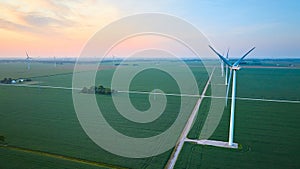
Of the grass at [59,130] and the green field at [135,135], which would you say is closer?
the green field at [135,135]

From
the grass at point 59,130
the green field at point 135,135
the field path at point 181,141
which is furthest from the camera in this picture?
the grass at point 59,130

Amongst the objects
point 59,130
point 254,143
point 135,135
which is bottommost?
point 254,143

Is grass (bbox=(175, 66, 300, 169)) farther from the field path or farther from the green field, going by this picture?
the field path

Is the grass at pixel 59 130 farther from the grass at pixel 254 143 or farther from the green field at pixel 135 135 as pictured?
the grass at pixel 254 143

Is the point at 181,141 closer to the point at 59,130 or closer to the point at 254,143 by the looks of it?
the point at 254,143

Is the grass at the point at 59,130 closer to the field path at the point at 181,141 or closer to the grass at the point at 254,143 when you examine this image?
the field path at the point at 181,141

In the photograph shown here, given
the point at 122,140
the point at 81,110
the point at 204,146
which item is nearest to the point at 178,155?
the point at 204,146

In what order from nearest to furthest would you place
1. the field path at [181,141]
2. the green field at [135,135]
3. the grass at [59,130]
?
the green field at [135,135], the field path at [181,141], the grass at [59,130]

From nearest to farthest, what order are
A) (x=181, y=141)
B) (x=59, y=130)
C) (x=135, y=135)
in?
(x=181, y=141) < (x=135, y=135) < (x=59, y=130)

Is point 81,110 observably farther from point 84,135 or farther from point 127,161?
point 127,161

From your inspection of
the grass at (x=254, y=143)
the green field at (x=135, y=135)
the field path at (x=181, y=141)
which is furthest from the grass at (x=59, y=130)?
the grass at (x=254, y=143)

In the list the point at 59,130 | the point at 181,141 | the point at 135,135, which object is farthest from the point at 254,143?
the point at 59,130

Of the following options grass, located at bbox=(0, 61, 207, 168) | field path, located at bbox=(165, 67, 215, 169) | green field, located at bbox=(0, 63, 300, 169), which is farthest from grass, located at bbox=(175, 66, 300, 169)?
grass, located at bbox=(0, 61, 207, 168)
